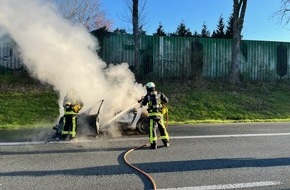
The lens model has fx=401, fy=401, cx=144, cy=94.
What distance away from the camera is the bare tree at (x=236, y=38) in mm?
22234

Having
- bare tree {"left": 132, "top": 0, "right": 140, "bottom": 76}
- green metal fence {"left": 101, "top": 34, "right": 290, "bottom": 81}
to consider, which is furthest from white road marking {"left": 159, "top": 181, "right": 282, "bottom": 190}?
green metal fence {"left": 101, "top": 34, "right": 290, "bottom": 81}

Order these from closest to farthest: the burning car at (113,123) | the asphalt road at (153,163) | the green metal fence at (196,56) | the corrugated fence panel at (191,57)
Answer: the asphalt road at (153,163) → the burning car at (113,123) → the corrugated fence panel at (191,57) → the green metal fence at (196,56)

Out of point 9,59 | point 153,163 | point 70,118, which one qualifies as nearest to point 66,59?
point 70,118

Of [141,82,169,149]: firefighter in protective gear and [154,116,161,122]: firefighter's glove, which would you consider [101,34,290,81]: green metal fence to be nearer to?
[141,82,169,149]: firefighter in protective gear

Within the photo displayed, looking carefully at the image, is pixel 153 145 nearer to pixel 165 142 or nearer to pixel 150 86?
pixel 165 142

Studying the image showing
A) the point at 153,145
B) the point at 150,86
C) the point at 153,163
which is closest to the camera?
the point at 153,163

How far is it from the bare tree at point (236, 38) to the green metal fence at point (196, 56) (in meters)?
1.08

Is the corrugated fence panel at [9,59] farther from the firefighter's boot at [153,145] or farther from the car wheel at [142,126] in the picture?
the firefighter's boot at [153,145]

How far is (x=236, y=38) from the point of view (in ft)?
72.7

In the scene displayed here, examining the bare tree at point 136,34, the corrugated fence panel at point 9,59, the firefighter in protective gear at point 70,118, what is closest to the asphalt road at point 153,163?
the firefighter in protective gear at point 70,118

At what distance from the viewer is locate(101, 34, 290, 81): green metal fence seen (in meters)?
21.8

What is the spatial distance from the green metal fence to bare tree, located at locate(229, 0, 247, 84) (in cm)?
108

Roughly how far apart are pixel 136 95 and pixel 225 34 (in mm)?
21919

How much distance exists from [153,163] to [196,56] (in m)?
15.1
